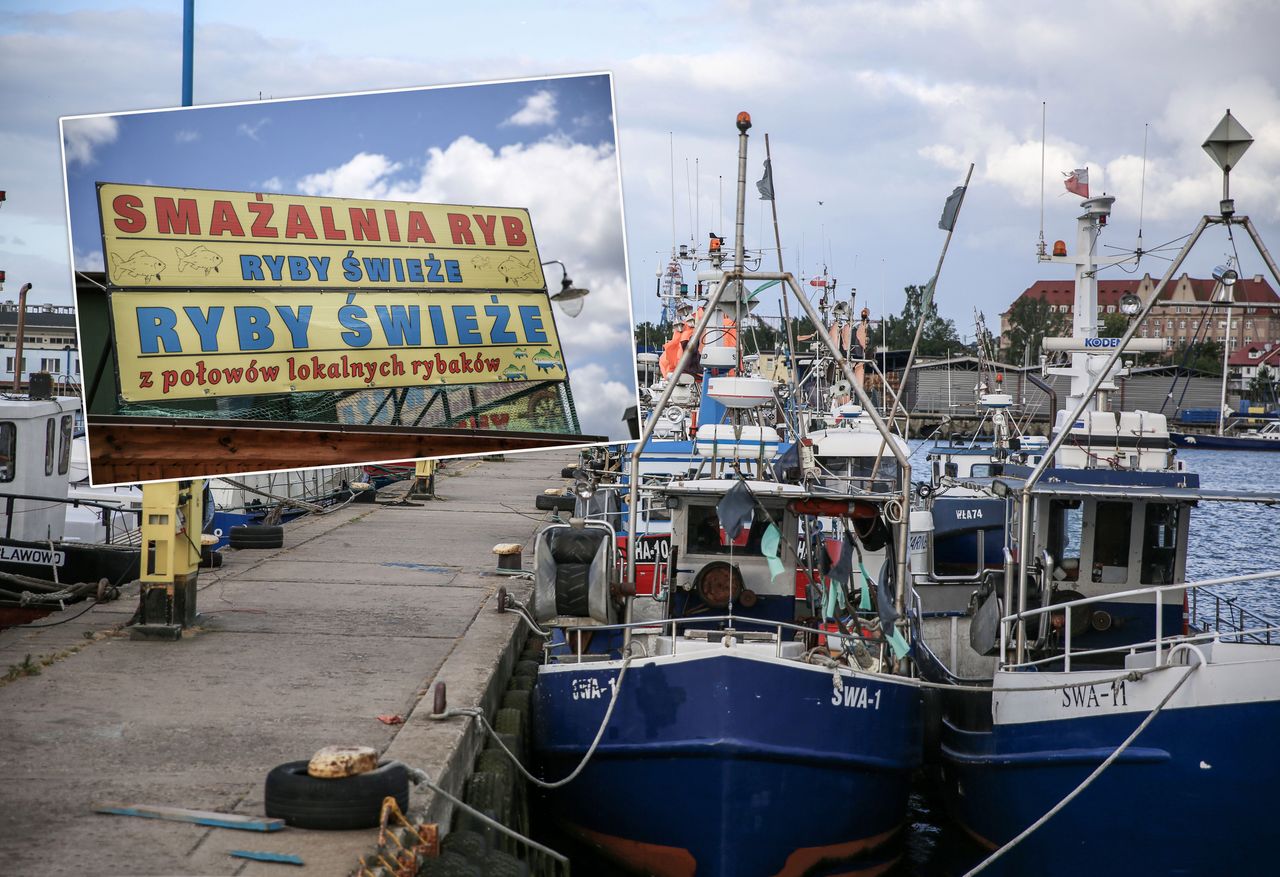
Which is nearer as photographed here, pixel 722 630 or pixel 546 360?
pixel 546 360

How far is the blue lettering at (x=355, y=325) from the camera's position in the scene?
6.16 metres

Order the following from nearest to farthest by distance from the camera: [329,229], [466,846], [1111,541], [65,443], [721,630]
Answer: [329,229], [466,846], [721,630], [1111,541], [65,443]

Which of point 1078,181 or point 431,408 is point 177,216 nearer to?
point 431,408

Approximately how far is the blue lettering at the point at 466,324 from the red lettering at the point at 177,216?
1.24 meters

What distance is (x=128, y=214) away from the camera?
19.7 feet

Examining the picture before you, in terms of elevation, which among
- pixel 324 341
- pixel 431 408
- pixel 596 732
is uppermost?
pixel 324 341

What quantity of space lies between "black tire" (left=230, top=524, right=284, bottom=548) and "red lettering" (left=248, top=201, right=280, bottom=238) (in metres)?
13.7

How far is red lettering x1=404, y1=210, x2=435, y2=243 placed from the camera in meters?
6.33

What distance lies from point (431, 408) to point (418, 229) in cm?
87

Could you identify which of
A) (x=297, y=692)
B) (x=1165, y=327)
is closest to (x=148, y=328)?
(x=297, y=692)

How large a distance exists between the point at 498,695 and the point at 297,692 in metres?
2.35

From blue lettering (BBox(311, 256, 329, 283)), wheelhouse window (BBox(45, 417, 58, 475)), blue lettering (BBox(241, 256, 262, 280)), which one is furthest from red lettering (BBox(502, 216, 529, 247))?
wheelhouse window (BBox(45, 417, 58, 475))

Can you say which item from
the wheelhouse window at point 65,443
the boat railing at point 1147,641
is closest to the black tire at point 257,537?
the wheelhouse window at point 65,443

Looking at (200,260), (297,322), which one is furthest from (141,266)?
(297,322)
